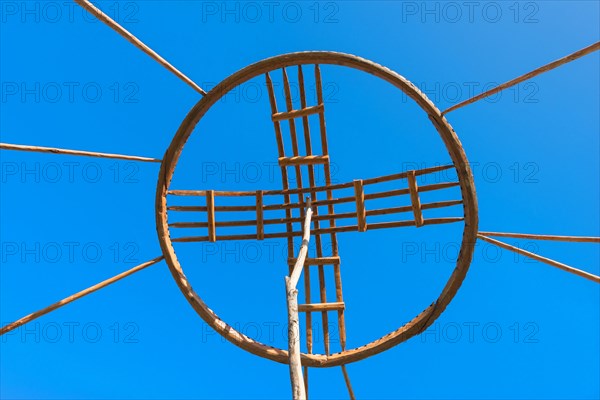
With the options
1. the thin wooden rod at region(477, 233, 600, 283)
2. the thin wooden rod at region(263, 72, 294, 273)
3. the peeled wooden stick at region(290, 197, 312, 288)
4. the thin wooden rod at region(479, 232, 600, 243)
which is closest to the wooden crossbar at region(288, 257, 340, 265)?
the thin wooden rod at region(263, 72, 294, 273)

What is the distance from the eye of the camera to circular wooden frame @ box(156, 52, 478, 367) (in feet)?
21.9

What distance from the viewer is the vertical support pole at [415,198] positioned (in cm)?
704

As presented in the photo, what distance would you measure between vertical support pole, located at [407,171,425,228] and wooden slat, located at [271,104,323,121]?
1.63 m

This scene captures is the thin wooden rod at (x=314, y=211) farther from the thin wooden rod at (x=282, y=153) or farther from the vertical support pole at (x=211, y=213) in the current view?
the vertical support pole at (x=211, y=213)

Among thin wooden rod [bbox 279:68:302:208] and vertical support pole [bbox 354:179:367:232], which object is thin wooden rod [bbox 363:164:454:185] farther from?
thin wooden rod [bbox 279:68:302:208]

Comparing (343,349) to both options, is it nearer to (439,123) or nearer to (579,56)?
(439,123)

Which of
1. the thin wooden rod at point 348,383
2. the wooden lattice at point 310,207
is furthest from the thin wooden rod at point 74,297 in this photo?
the thin wooden rod at point 348,383

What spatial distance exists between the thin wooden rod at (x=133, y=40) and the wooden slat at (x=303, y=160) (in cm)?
154

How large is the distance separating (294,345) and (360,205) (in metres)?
3.32

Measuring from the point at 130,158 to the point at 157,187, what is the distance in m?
0.62

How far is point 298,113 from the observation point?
24.6 feet

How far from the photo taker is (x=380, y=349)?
6988mm

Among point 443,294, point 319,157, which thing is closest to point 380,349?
point 443,294

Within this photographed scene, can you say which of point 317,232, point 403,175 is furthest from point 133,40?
point 403,175
